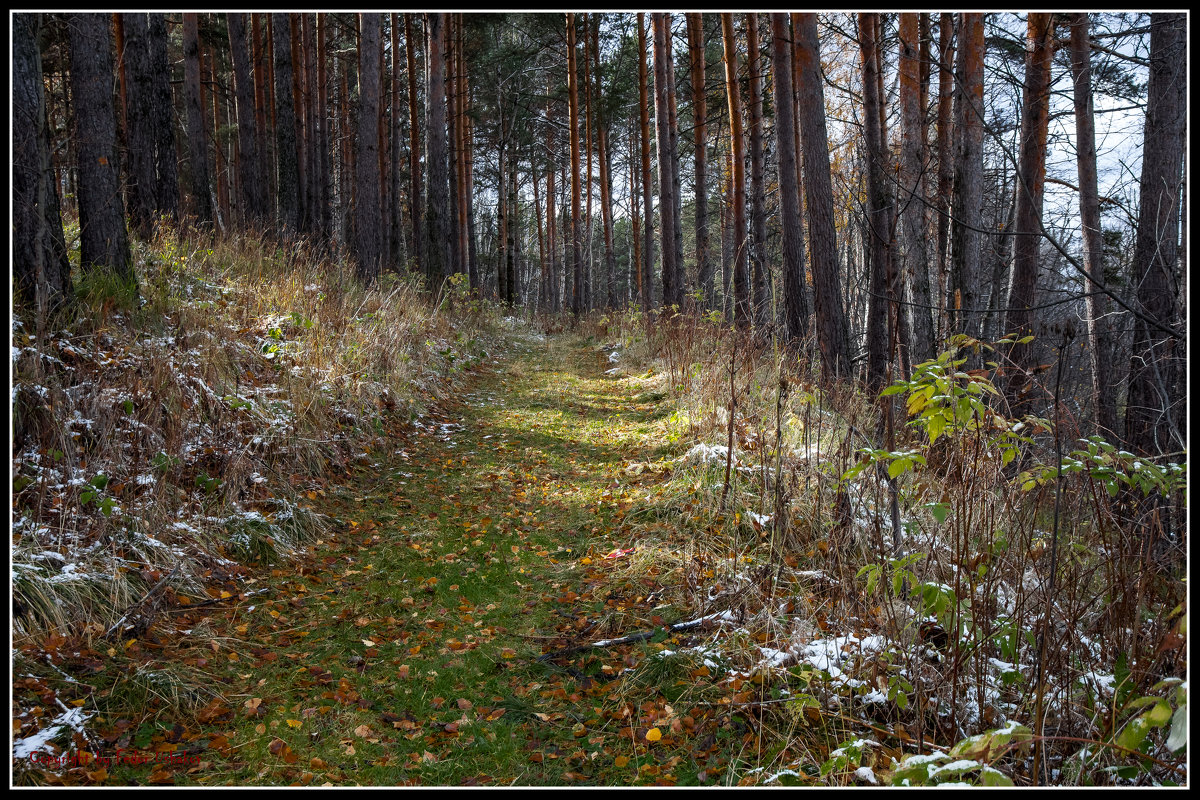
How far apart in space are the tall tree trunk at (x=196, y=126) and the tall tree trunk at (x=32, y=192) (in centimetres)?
593

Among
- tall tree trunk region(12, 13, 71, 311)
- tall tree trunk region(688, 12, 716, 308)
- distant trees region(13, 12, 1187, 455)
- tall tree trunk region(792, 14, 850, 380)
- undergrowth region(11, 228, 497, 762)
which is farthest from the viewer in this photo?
tall tree trunk region(688, 12, 716, 308)

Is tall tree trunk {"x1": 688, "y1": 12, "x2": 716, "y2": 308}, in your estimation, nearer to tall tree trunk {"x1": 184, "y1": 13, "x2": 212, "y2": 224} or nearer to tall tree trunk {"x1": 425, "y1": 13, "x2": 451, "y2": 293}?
tall tree trunk {"x1": 425, "y1": 13, "x2": 451, "y2": 293}

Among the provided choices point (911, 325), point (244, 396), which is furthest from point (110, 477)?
point (911, 325)

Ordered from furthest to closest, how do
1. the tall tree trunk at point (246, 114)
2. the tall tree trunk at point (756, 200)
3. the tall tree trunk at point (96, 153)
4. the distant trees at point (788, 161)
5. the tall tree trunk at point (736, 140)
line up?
the tall tree trunk at point (246, 114) → the tall tree trunk at point (756, 200) → the tall tree trunk at point (736, 140) → the tall tree trunk at point (96, 153) → the distant trees at point (788, 161)

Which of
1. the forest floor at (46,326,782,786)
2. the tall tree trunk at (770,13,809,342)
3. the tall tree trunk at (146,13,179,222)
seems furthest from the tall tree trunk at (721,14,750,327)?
the tall tree trunk at (146,13,179,222)

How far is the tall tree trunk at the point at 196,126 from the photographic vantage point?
9.69 meters

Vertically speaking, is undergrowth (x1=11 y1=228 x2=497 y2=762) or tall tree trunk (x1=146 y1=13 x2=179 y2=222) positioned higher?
tall tree trunk (x1=146 y1=13 x2=179 y2=222)

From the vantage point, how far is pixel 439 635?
10.1ft

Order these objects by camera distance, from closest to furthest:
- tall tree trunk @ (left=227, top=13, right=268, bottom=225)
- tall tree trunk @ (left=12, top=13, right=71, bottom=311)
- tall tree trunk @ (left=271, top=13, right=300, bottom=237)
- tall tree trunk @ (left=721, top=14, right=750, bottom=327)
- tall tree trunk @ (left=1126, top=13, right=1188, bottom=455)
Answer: tall tree trunk @ (left=12, top=13, right=71, bottom=311) < tall tree trunk @ (left=1126, top=13, right=1188, bottom=455) < tall tree trunk @ (left=721, top=14, right=750, bottom=327) < tall tree trunk @ (left=271, top=13, right=300, bottom=237) < tall tree trunk @ (left=227, top=13, right=268, bottom=225)

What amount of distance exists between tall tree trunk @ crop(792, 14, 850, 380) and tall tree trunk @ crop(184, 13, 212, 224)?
28.0ft

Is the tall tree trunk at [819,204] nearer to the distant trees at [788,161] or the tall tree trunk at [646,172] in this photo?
the distant trees at [788,161]

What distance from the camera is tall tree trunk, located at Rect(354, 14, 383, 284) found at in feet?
31.9

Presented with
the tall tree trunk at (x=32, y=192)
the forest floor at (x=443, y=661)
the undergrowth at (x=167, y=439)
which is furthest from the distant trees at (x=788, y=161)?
the forest floor at (x=443, y=661)

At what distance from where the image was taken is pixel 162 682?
2.38m
